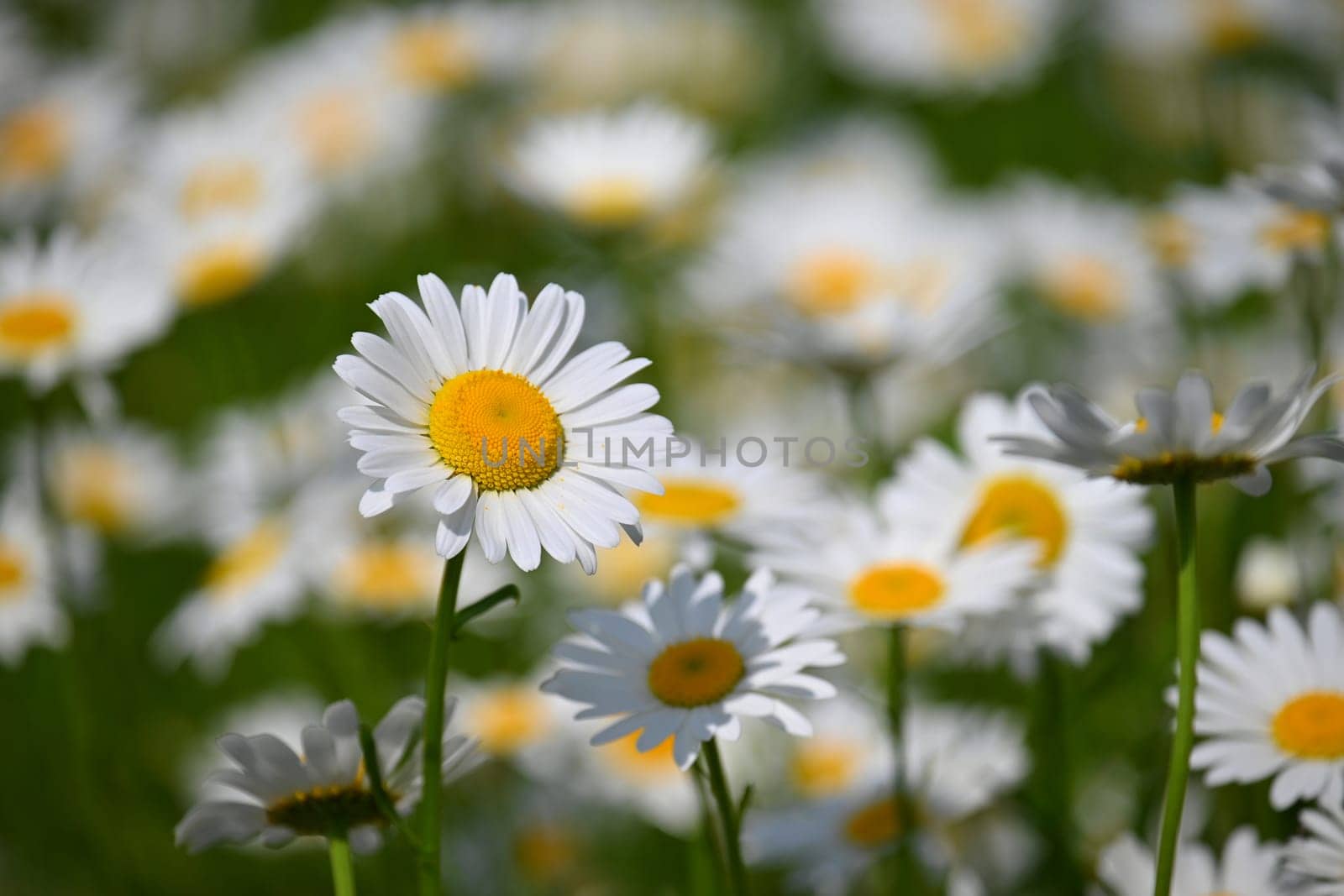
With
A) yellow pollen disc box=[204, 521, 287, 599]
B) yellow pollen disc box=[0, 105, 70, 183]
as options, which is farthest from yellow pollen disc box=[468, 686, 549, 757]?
yellow pollen disc box=[0, 105, 70, 183]

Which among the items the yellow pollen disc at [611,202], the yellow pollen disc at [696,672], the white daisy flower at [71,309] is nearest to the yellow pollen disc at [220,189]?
the white daisy flower at [71,309]

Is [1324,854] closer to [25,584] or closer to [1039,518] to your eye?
[1039,518]

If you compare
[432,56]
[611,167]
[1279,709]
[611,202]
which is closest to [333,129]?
[432,56]

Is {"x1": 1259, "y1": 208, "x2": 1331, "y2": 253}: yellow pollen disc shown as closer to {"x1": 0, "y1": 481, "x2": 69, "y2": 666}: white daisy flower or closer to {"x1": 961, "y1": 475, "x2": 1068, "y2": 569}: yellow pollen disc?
{"x1": 961, "y1": 475, "x2": 1068, "y2": 569}: yellow pollen disc

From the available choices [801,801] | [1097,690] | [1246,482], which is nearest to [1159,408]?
[1246,482]

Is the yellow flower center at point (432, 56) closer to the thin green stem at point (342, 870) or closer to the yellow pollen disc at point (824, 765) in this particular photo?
the yellow pollen disc at point (824, 765)

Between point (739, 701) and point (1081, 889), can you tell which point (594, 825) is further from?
point (739, 701)
